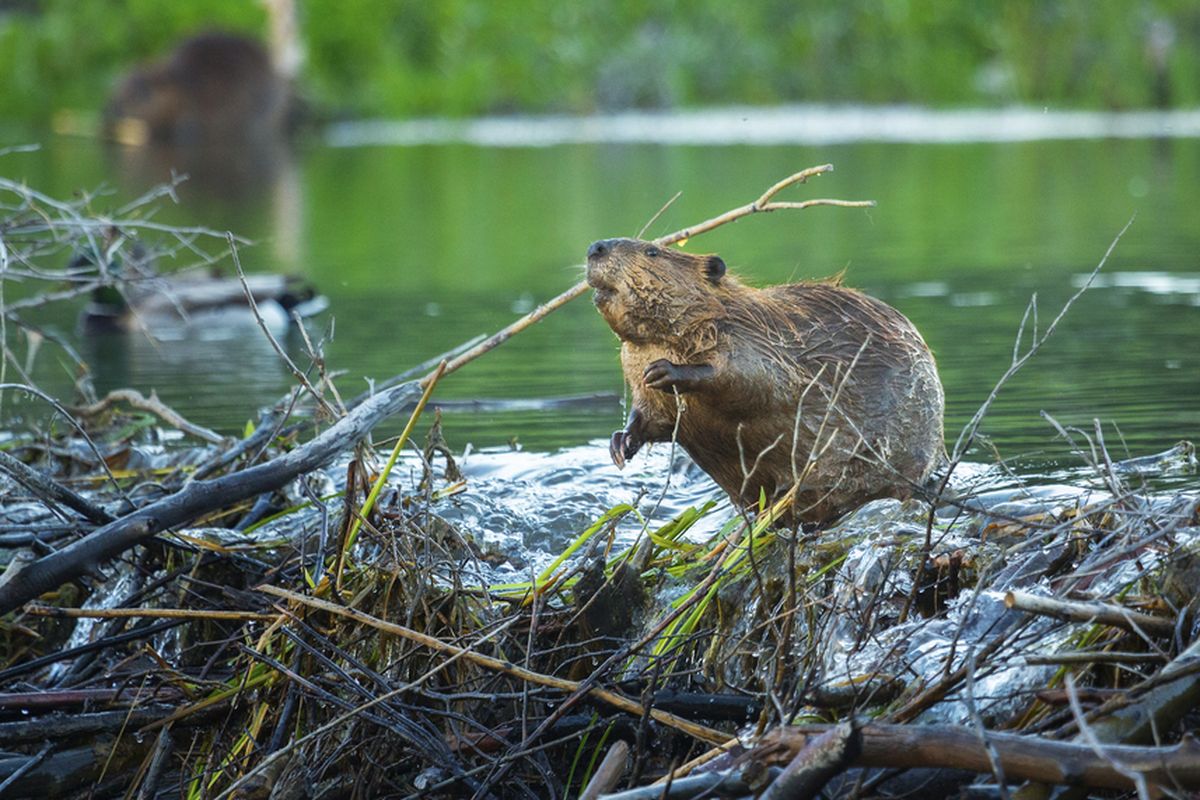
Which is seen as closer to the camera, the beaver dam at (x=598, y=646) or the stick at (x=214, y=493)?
the beaver dam at (x=598, y=646)

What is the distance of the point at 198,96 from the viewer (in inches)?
1258

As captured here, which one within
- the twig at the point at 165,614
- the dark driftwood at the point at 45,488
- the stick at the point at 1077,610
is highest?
the stick at the point at 1077,610

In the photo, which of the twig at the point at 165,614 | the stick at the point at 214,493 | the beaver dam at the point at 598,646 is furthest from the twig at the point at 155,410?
the twig at the point at 165,614

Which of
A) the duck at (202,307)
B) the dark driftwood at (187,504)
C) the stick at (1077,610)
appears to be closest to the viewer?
the stick at (1077,610)

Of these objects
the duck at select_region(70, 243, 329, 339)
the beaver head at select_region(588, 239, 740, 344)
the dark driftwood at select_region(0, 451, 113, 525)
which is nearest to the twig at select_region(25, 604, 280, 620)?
the dark driftwood at select_region(0, 451, 113, 525)

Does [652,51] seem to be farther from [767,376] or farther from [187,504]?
[187,504]

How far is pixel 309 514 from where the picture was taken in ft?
15.1

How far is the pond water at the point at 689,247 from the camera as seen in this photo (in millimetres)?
6891

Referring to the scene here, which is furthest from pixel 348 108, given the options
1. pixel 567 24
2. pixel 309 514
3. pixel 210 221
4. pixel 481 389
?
pixel 309 514

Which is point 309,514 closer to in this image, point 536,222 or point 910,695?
point 910,695

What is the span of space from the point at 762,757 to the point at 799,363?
1470 mm

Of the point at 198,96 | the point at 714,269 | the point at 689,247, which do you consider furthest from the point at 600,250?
the point at 198,96

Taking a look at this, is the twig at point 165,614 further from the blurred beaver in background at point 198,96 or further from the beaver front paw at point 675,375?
the blurred beaver in background at point 198,96

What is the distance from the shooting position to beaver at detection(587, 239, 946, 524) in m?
3.91
